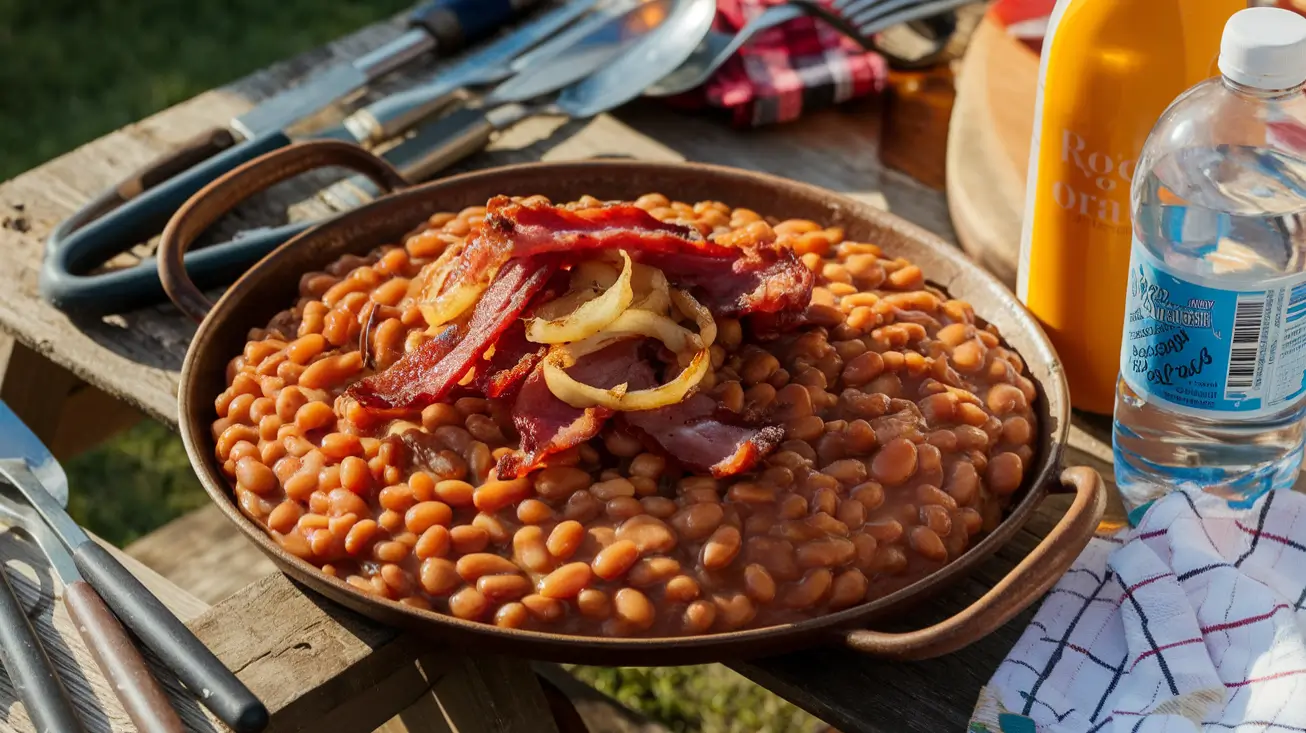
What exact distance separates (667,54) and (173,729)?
5.02ft

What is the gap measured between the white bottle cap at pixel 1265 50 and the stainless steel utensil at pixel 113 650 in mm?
1177

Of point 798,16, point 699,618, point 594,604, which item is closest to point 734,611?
point 699,618

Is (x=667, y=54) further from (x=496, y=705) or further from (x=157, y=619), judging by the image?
(x=157, y=619)

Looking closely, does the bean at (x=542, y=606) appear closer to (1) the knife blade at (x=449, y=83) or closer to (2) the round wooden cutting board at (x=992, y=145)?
(2) the round wooden cutting board at (x=992, y=145)

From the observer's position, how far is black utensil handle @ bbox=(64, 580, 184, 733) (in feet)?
4.01

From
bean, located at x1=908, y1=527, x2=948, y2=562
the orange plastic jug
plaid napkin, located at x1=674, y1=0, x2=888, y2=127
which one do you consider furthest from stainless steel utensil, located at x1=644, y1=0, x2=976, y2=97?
bean, located at x1=908, y1=527, x2=948, y2=562

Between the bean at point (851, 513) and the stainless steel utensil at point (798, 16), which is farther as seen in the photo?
the stainless steel utensil at point (798, 16)

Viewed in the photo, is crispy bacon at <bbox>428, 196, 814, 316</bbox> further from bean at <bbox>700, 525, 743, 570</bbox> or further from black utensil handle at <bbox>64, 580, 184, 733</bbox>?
black utensil handle at <bbox>64, 580, 184, 733</bbox>

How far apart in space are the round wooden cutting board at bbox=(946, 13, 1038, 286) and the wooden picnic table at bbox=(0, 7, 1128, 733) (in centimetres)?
10

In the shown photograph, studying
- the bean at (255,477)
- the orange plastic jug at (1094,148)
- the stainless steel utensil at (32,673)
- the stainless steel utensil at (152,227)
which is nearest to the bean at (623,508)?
the bean at (255,477)

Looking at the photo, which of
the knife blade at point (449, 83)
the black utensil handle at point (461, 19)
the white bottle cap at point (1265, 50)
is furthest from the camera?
the black utensil handle at point (461, 19)

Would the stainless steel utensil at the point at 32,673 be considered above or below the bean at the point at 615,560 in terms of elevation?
below

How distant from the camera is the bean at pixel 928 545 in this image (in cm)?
136

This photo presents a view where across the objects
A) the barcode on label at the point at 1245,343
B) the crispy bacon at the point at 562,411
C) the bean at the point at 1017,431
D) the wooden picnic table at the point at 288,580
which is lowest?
the wooden picnic table at the point at 288,580
